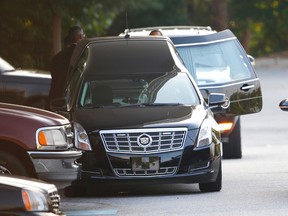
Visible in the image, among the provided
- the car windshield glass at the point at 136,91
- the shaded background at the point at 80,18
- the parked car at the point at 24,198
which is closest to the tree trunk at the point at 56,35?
the shaded background at the point at 80,18

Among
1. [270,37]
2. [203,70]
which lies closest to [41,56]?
[203,70]

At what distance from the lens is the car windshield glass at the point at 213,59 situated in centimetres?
1944

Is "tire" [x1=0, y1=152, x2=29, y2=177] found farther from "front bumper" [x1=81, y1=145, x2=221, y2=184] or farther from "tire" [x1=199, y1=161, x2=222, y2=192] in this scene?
"tire" [x1=199, y1=161, x2=222, y2=192]

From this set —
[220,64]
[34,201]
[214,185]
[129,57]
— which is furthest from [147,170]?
[220,64]

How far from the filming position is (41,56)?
30766mm

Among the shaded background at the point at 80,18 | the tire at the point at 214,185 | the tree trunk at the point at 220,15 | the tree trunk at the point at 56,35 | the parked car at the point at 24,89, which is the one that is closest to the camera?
the tire at the point at 214,185

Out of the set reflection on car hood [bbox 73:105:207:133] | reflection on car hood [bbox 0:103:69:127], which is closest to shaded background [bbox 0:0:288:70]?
reflection on car hood [bbox 73:105:207:133]

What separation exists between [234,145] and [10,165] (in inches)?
333

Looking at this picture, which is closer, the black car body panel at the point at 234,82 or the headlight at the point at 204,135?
the headlight at the point at 204,135

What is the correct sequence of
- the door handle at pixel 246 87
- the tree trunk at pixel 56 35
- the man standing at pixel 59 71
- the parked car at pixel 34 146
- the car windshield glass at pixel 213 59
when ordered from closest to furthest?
1. the parked car at pixel 34 146
2. the man standing at pixel 59 71
3. the door handle at pixel 246 87
4. the car windshield glass at pixel 213 59
5. the tree trunk at pixel 56 35

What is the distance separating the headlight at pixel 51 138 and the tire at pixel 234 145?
7.77m

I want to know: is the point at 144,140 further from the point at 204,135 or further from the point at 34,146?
the point at 34,146

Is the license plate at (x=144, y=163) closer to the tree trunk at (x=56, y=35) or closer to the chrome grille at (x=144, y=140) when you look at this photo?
the chrome grille at (x=144, y=140)

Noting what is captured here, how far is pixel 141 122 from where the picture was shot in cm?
1445
